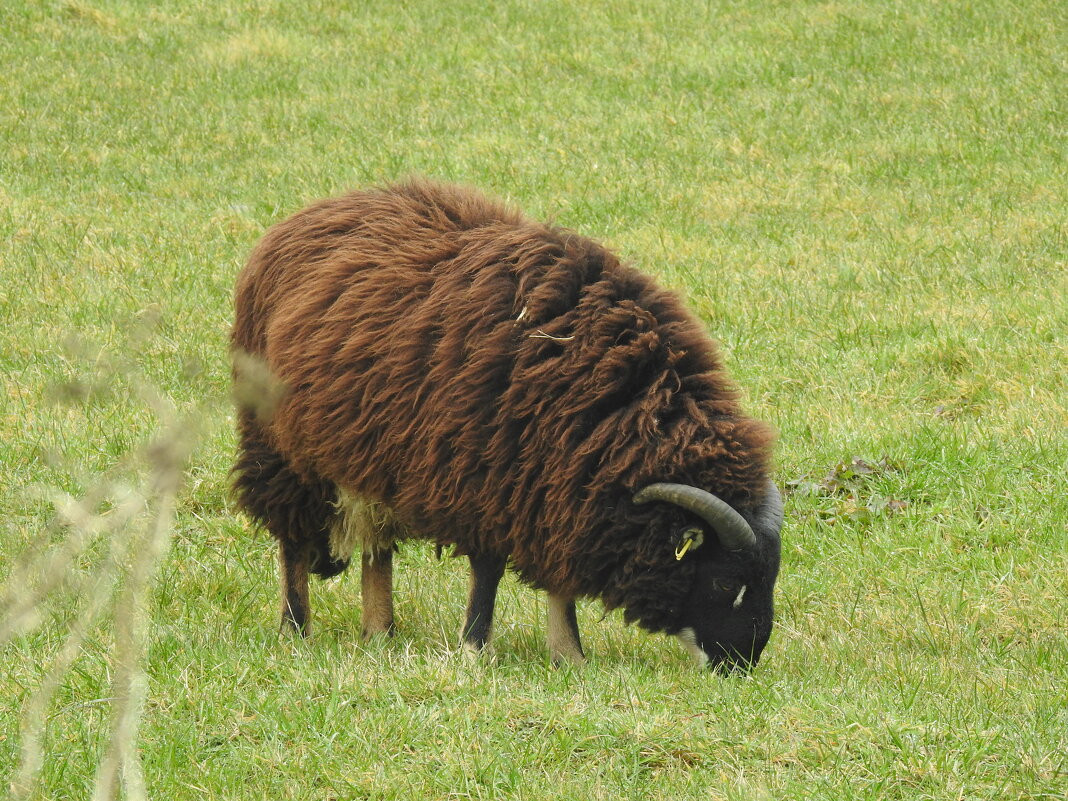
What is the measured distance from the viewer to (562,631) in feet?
18.9

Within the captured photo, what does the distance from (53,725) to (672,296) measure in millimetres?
3035

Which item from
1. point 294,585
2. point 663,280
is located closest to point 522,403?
point 294,585

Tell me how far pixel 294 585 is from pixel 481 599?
1.10 metres

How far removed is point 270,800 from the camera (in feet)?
12.5

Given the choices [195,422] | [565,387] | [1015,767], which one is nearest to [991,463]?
[565,387]

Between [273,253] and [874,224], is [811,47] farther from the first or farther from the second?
[273,253]

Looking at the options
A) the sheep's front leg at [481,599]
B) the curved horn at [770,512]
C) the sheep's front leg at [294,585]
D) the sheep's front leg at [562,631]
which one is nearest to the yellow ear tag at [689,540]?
the curved horn at [770,512]

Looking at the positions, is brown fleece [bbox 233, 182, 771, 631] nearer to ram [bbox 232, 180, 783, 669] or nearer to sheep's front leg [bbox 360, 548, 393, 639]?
ram [bbox 232, 180, 783, 669]

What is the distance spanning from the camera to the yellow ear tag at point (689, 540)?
5.25 metres

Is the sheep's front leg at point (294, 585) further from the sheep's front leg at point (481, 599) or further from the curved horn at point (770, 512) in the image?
the curved horn at point (770, 512)

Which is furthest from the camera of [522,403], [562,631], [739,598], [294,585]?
[294,585]

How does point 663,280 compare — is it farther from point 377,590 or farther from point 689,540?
point 689,540

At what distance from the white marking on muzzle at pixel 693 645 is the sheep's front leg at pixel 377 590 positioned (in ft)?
4.84

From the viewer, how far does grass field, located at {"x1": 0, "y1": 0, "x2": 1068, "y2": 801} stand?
4043mm
